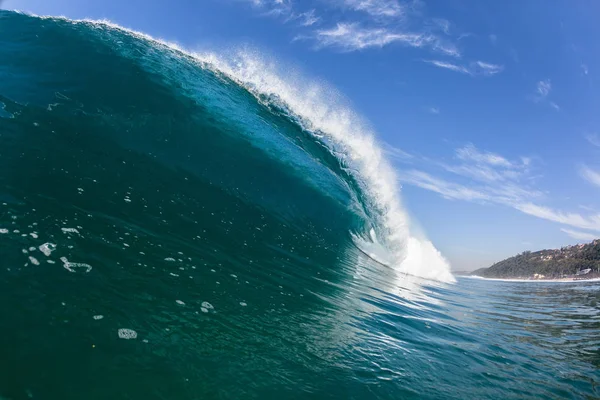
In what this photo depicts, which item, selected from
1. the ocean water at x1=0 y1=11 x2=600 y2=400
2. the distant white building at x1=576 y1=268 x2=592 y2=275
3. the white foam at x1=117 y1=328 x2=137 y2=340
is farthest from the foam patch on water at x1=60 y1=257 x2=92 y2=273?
the distant white building at x1=576 y1=268 x2=592 y2=275

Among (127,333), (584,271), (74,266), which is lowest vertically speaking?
(127,333)

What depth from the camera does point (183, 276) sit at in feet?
14.9

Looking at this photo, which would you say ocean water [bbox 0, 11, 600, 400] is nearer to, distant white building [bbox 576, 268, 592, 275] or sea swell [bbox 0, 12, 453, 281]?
sea swell [bbox 0, 12, 453, 281]

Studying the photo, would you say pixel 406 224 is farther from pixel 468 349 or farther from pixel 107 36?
pixel 107 36

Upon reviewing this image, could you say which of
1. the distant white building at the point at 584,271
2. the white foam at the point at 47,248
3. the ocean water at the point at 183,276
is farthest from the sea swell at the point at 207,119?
the distant white building at the point at 584,271

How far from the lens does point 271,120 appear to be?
16078 mm

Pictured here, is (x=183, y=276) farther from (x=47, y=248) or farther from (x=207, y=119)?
(x=207, y=119)

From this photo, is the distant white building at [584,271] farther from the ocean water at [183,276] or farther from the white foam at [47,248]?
the white foam at [47,248]

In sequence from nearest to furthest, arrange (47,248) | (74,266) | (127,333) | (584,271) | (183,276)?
1. (127,333)
2. (74,266)
3. (47,248)
4. (183,276)
5. (584,271)

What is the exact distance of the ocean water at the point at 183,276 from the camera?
2762 mm

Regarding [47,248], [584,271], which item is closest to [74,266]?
[47,248]

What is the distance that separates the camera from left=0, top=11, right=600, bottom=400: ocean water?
9.06ft

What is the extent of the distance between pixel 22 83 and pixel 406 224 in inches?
737

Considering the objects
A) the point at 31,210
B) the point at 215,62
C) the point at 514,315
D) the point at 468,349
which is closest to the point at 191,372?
the point at 31,210
